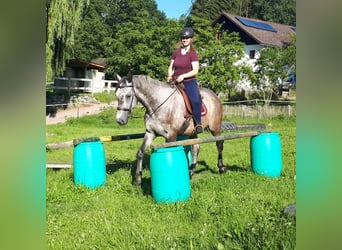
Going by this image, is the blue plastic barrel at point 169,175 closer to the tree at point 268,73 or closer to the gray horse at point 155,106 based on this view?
the gray horse at point 155,106

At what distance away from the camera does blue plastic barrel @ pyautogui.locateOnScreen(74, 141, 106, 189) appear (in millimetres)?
3654

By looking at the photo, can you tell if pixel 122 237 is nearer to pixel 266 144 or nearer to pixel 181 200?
pixel 181 200

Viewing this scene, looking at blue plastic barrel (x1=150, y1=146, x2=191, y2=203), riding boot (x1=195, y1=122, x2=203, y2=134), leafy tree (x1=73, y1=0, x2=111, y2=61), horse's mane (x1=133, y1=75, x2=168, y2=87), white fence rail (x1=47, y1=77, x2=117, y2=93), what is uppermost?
leafy tree (x1=73, y1=0, x2=111, y2=61)

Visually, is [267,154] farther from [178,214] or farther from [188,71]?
[178,214]

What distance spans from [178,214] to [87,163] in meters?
1.33

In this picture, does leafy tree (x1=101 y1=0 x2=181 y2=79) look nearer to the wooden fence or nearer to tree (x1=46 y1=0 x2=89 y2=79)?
tree (x1=46 y1=0 x2=89 y2=79)

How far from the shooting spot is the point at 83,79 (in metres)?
15.3

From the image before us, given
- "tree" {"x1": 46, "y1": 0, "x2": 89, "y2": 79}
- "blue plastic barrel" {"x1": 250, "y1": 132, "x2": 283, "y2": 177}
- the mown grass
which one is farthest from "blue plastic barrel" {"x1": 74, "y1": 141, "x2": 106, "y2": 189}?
"tree" {"x1": 46, "y1": 0, "x2": 89, "y2": 79}

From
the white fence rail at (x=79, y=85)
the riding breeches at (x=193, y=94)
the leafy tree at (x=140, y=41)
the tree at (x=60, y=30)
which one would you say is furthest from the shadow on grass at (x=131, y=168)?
the white fence rail at (x=79, y=85)

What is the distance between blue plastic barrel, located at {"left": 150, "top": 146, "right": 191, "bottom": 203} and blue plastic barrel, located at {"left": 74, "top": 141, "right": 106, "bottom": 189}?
858mm

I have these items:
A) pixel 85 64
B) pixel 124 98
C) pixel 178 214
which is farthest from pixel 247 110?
pixel 85 64

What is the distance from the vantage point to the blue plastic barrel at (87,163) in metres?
3.65

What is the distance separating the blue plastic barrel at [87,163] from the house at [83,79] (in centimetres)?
1103

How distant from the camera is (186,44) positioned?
3.76 metres
